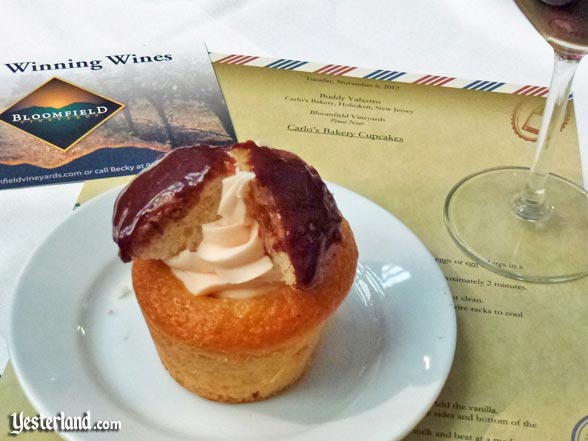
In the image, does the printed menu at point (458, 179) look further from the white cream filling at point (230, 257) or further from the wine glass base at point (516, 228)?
the white cream filling at point (230, 257)

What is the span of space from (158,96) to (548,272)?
0.84 metres

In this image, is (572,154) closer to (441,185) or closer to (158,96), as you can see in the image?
(441,185)

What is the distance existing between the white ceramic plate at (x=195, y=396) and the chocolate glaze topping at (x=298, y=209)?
0.17 meters

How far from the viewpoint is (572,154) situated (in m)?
1.41

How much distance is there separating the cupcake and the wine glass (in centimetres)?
43

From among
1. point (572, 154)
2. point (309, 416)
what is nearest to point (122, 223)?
point (309, 416)

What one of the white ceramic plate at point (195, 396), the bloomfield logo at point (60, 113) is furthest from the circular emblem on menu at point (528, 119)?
the bloomfield logo at point (60, 113)

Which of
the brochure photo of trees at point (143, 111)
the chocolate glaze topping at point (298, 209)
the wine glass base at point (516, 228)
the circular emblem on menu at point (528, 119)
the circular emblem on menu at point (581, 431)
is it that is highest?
the chocolate glaze topping at point (298, 209)

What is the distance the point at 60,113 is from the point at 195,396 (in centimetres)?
74

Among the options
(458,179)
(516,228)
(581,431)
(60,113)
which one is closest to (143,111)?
(60,113)

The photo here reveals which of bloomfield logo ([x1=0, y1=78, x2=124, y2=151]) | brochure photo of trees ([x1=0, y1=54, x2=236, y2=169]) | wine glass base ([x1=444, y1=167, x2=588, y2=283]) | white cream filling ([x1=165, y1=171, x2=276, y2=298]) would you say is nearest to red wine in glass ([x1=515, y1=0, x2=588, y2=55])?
wine glass base ([x1=444, y1=167, x2=588, y2=283])

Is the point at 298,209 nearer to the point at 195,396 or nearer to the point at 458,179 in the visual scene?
the point at 195,396

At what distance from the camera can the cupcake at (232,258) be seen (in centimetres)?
81

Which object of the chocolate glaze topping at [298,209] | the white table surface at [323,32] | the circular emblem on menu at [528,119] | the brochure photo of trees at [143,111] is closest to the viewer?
the chocolate glaze topping at [298,209]
